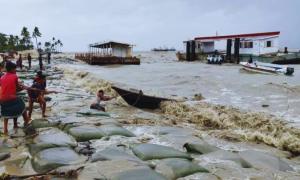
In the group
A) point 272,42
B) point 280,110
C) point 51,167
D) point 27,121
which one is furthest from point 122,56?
point 51,167

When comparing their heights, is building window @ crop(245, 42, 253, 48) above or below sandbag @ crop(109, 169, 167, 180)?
above

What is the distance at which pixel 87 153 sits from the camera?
4.05 m

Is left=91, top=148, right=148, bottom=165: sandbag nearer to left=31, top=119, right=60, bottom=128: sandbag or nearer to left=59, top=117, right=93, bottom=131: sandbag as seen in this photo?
left=59, top=117, right=93, bottom=131: sandbag

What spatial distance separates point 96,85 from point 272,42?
86.1ft

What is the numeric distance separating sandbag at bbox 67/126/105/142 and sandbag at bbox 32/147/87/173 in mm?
685

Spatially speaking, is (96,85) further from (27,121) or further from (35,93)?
(27,121)

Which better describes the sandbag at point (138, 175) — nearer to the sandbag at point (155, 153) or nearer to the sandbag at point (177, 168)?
the sandbag at point (177, 168)

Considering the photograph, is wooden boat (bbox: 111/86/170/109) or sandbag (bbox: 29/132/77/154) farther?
wooden boat (bbox: 111/86/170/109)

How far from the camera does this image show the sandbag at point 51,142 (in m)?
4.11

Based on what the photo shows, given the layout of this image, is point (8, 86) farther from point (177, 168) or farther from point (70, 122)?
point (177, 168)

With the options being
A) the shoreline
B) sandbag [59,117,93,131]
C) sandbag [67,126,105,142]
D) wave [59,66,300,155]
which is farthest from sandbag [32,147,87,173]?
wave [59,66,300,155]

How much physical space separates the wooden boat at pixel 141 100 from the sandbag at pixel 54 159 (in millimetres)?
4865

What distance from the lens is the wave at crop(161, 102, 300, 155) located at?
554cm

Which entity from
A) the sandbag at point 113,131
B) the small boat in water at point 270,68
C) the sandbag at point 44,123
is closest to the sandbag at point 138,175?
the sandbag at point 113,131
